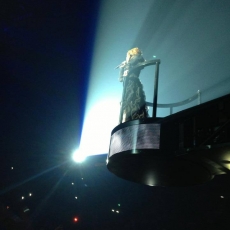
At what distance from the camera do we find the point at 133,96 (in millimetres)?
4430

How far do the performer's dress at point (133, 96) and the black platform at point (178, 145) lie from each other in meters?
0.60

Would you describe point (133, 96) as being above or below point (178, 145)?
above

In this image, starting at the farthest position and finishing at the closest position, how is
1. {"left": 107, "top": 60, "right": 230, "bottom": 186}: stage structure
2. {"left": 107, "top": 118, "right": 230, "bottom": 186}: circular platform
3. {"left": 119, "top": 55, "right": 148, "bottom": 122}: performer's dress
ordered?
1. {"left": 119, "top": 55, "right": 148, "bottom": 122}: performer's dress
2. {"left": 107, "top": 118, "right": 230, "bottom": 186}: circular platform
3. {"left": 107, "top": 60, "right": 230, "bottom": 186}: stage structure

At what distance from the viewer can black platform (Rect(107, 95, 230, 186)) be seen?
270cm

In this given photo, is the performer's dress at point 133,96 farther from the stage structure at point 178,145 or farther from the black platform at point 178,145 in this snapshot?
the black platform at point 178,145

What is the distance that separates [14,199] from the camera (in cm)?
1459

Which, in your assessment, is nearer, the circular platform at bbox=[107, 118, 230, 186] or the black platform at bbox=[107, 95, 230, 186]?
the black platform at bbox=[107, 95, 230, 186]

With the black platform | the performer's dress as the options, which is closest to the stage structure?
the black platform

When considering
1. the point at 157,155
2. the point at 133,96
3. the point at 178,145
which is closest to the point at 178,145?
the point at 178,145

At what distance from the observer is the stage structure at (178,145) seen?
270 centimetres

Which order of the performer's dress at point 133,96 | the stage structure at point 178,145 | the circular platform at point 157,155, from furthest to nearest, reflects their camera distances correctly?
the performer's dress at point 133,96
the circular platform at point 157,155
the stage structure at point 178,145

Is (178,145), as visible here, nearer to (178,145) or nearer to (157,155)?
(178,145)

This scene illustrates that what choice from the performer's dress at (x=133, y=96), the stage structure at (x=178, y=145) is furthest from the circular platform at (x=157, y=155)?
the performer's dress at (x=133, y=96)

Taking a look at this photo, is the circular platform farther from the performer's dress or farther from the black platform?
the performer's dress
